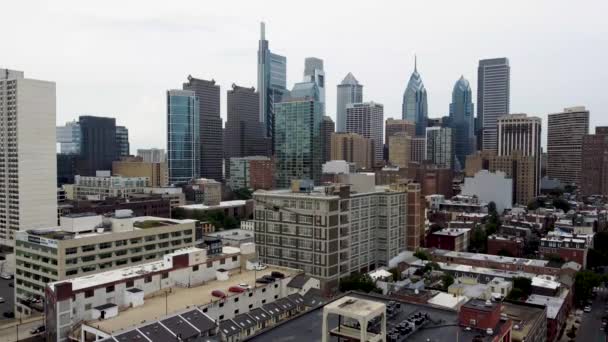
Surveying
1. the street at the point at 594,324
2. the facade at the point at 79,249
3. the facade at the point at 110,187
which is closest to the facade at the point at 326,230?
the facade at the point at 79,249

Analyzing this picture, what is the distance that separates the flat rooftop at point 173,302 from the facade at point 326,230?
14491mm

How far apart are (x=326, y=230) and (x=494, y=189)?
5031 inches

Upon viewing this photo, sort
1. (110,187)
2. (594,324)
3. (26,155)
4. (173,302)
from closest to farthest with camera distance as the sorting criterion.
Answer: (173,302)
(594,324)
(26,155)
(110,187)

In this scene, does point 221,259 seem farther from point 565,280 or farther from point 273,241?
point 565,280

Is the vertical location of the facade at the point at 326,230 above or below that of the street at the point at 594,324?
above

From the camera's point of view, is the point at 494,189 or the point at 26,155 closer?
the point at 26,155

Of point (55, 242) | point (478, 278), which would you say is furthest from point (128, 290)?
point (478, 278)

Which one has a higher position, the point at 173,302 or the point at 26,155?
the point at 26,155

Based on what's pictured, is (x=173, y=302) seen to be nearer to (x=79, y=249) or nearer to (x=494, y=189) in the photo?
(x=79, y=249)

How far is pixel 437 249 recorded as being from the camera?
12000 centimetres

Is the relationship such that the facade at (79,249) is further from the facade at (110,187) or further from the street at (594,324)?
the facade at (110,187)

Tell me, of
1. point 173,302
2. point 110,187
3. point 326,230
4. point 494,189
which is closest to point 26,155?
point 110,187

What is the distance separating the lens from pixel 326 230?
8756 centimetres

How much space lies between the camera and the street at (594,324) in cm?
6988
